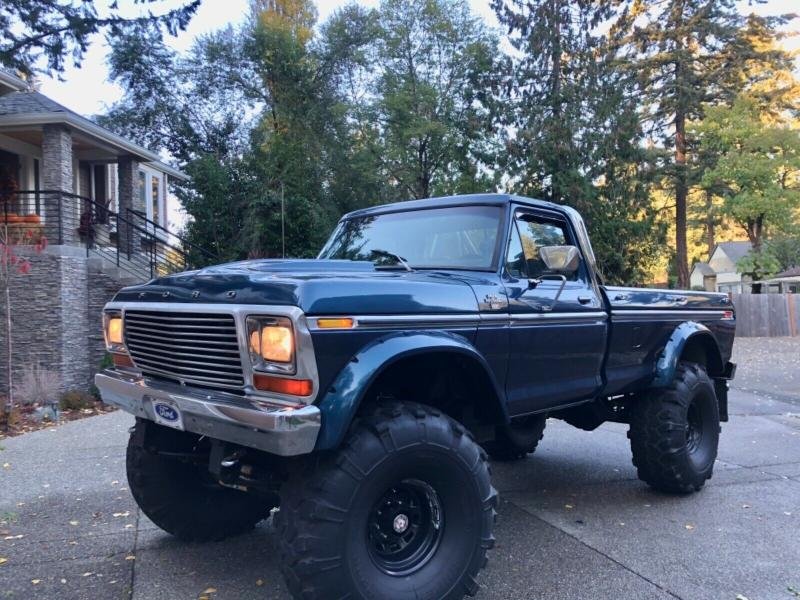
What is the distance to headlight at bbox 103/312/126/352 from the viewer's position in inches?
151

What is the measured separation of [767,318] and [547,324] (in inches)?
934

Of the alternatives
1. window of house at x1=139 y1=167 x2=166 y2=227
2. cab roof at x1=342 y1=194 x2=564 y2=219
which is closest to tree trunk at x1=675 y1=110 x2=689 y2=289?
window of house at x1=139 y1=167 x2=166 y2=227

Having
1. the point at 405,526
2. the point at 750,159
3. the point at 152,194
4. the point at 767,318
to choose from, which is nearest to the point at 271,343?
the point at 405,526

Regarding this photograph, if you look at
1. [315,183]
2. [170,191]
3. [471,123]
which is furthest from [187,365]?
[170,191]

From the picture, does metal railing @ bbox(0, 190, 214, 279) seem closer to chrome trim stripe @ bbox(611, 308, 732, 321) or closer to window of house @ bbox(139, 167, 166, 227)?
window of house @ bbox(139, 167, 166, 227)

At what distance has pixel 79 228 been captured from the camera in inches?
551

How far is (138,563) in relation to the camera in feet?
13.3

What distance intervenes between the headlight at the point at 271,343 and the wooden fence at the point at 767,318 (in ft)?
81.8

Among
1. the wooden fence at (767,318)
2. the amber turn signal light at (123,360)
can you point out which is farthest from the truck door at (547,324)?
the wooden fence at (767,318)

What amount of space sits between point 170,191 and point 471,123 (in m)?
12.1

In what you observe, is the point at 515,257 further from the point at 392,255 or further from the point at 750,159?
the point at 750,159

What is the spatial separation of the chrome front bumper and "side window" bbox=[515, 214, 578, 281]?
6.76 ft

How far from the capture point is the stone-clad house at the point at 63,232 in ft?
39.0

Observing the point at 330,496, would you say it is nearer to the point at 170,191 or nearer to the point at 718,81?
the point at 170,191
